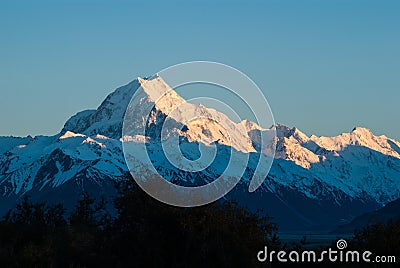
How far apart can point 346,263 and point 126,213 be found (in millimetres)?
17153

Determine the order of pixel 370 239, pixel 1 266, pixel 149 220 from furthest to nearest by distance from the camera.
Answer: pixel 370 239
pixel 149 220
pixel 1 266

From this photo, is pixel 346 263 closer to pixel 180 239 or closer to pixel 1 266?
pixel 180 239

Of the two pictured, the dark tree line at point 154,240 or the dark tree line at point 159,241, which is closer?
the dark tree line at point 154,240

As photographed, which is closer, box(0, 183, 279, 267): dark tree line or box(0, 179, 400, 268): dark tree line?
box(0, 183, 279, 267): dark tree line

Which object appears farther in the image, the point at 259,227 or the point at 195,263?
the point at 259,227

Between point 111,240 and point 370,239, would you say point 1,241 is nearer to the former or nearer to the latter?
point 111,240

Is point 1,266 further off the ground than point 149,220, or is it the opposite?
point 149,220

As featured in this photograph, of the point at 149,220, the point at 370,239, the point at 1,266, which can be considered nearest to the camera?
the point at 1,266

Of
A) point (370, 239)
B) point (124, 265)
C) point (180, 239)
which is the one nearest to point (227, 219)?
point (180, 239)

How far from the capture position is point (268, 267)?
7050cm

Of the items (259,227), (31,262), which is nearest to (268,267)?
(259,227)

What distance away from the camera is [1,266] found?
65.1 m

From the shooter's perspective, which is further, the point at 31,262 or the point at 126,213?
the point at 126,213

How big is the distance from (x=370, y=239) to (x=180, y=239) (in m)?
17.1
